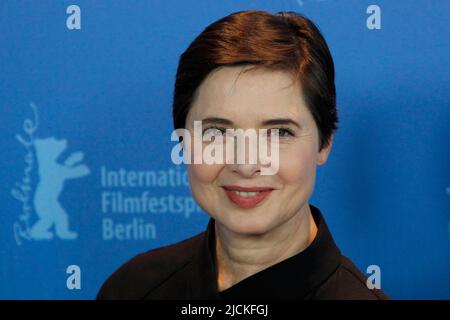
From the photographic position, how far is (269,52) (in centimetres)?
102

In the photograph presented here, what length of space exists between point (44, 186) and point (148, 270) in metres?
0.51

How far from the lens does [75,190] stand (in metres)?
1.66

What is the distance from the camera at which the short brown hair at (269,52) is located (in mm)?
1026

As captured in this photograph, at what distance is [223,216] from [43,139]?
2.35 feet

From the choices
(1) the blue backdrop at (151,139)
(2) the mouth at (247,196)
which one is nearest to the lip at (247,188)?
(2) the mouth at (247,196)

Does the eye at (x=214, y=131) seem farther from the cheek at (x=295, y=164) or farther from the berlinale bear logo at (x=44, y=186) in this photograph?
the berlinale bear logo at (x=44, y=186)

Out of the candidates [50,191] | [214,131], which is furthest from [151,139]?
[214,131]

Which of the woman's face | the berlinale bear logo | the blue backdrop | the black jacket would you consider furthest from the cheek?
the berlinale bear logo

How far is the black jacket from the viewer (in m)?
1.08

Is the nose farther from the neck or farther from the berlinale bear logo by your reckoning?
the berlinale bear logo

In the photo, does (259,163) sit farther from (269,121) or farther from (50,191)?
(50,191)

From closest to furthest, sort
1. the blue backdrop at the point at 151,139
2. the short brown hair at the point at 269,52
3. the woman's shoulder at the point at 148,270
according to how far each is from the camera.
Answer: the short brown hair at the point at 269,52 → the woman's shoulder at the point at 148,270 → the blue backdrop at the point at 151,139

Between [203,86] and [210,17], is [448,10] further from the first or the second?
[203,86]

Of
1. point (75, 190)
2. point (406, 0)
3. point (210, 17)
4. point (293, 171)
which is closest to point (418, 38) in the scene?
point (406, 0)
